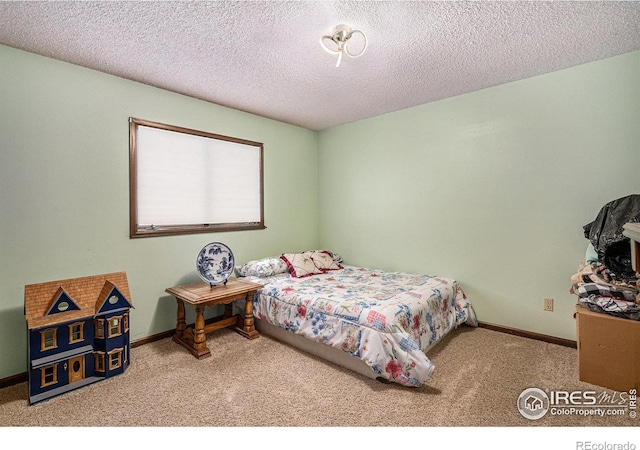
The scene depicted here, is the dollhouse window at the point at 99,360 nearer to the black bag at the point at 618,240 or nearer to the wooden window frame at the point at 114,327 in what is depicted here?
the wooden window frame at the point at 114,327

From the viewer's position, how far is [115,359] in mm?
2180

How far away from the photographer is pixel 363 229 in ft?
12.9

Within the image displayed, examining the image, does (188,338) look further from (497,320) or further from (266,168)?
(497,320)

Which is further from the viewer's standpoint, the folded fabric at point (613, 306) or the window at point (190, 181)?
the window at point (190, 181)

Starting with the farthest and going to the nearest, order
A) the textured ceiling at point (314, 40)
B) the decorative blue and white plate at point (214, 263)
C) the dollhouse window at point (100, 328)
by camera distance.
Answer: the decorative blue and white plate at point (214, 263) → the dollhouse window at point (100, 328) → the textured ceiling at point (314, 40)

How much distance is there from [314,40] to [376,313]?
1957 mm

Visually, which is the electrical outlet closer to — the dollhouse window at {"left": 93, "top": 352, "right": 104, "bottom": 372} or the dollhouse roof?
the dollhouse roof

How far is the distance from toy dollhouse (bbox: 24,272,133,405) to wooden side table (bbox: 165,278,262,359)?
0.48m

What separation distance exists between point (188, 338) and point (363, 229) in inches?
91.9

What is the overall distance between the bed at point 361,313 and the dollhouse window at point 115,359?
45.0 inches

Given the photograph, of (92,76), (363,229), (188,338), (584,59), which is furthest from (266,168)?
(584,59)

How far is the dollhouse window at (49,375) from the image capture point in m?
1.90

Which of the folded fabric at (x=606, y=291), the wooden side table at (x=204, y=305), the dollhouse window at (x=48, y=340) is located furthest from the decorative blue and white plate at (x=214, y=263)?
the folded fabric at (x=606, y=291)

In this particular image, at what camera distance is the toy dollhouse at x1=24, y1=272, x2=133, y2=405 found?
190 cm
